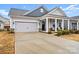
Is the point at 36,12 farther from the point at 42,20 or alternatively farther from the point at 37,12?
the point at 42,20

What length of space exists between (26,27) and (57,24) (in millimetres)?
624

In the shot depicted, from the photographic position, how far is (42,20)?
139 inches

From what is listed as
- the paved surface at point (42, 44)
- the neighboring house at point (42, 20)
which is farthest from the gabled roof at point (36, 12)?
the paved surface at point (42, 44)

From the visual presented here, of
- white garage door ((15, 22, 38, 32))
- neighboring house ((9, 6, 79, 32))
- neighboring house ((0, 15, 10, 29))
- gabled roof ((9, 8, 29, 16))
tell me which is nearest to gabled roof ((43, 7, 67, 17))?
neighboring house ((9, 6, 79, 32))

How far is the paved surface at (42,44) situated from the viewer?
3.31 meters

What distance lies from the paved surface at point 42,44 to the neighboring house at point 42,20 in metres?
0.14

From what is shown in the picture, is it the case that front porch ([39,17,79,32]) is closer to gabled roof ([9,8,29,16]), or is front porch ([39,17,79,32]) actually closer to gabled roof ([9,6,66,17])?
gabled roof ([9,6,66,17])

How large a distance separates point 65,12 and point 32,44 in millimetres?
896

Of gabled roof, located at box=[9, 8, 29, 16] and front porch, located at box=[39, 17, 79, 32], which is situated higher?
gabled roof, located at box=[9, 8, 29, 16]

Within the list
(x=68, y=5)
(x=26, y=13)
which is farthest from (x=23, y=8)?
(x=68, y=5)

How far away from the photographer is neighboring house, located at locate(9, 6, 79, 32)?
11.4 feet

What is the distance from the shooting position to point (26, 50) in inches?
129

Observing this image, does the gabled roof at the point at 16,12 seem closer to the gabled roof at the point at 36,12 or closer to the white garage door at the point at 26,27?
the gabled roof at the point at 36,12

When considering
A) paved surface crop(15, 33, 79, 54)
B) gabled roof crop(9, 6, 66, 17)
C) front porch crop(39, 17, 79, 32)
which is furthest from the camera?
front porch crop(39, 17, 79, 32)
